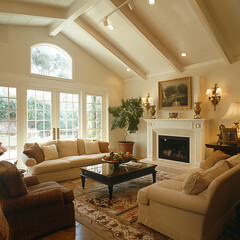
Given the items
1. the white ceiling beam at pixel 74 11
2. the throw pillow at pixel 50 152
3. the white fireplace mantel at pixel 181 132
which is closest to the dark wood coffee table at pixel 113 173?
the throw pillow at pixel 50 152

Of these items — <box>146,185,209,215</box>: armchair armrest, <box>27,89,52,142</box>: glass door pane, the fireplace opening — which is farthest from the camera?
the fireplace opening

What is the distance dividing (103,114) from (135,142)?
59.0 inches

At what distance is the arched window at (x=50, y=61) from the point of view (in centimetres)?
565

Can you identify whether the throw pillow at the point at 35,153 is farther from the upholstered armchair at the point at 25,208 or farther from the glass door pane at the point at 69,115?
the upholstered armchair at the point at 25,208

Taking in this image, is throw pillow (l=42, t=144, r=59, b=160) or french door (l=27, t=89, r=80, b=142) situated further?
french door (l=27, t=89, r=80, b=142)

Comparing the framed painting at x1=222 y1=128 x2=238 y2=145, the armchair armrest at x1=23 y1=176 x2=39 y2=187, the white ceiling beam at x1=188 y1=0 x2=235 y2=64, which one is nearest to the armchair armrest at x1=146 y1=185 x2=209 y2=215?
the armchair armrest at x1=23 y1=176 x2=39 y2=187

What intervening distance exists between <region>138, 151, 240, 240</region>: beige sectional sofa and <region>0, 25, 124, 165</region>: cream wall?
4023 mm

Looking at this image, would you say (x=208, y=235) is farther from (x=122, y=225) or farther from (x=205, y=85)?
(x=205, y=85)

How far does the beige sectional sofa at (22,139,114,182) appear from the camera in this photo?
14.2 feet

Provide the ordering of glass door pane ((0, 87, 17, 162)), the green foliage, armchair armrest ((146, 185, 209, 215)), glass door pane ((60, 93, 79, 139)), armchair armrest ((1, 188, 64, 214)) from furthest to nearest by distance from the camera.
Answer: the green foliage, glass door pane ((60, 93, 79, 139)), glass door pane ((0, 87, 17, 162)), armchair armrest ((1, 188, 64, 214)), armchair armrest ((146, 185, 209, 215))

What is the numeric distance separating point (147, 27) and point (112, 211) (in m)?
4.08

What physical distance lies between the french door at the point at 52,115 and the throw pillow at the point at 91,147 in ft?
3.09

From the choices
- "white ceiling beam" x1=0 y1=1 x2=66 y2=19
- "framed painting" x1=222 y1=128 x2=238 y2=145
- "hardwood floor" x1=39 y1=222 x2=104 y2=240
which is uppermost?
"white ceiling beam" x1=0 y1=1 x2=66 y2=19

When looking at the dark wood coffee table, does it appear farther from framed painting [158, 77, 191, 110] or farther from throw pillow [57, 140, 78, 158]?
framed painting [158, 77, 191, 110]
